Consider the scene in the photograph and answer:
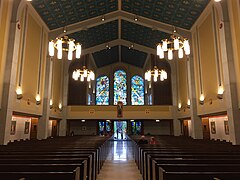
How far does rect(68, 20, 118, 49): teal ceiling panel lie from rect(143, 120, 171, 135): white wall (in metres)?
9.03

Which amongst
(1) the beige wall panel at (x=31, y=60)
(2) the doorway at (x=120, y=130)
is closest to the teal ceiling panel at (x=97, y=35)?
(1) the beige wall panel at (x=31, y=60)

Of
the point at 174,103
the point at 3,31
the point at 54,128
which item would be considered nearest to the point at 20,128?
the point at 54,128

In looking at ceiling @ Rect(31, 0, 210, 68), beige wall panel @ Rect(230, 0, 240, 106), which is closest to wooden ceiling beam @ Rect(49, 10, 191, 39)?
ceiling @ Rect(31, 0, 210, 68)

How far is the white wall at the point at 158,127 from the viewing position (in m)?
19.5

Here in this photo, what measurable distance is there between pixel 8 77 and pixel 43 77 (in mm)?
4640

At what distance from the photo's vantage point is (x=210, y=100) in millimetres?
10836

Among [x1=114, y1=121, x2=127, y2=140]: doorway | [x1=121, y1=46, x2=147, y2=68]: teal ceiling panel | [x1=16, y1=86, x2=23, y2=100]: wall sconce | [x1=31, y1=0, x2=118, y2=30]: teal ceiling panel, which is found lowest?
[x1=114, y1=121, x2=127, y2=140]: doorway

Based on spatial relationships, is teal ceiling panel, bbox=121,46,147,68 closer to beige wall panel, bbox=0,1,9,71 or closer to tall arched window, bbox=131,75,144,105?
tall arched window, bbox=131,75,144,105

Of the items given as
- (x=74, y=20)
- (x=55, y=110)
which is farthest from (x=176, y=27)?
(x=55, y=110)

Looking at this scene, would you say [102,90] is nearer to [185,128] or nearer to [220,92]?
[185,128]

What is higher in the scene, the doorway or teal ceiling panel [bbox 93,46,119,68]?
teal ceiling panel [bbox 93,46,119,68]

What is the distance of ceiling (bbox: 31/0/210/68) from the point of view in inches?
436

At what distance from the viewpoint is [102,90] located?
24.2 metres

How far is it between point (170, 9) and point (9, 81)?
9354 mm
